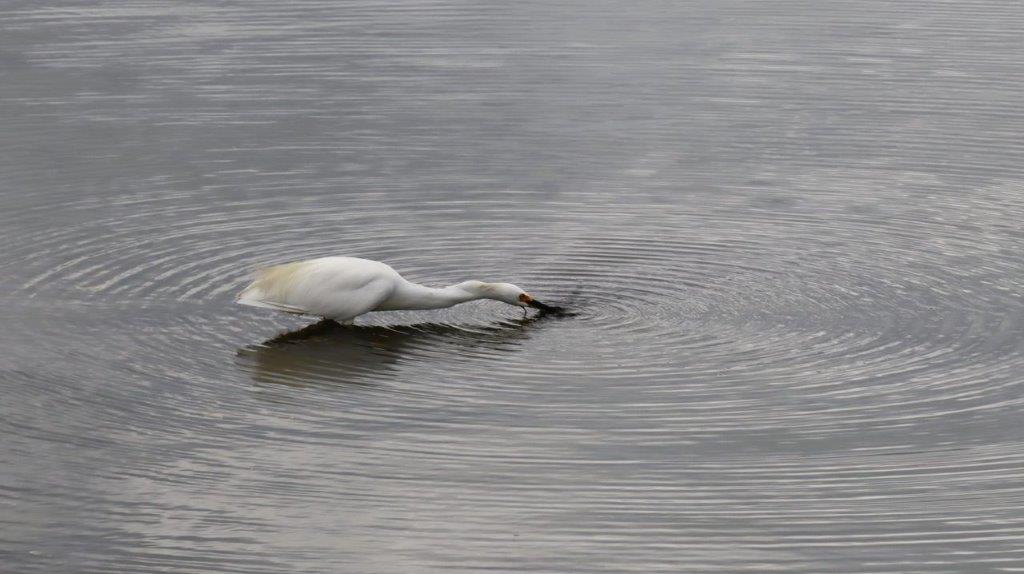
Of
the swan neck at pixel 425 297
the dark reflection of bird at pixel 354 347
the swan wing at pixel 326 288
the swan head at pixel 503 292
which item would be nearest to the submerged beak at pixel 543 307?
the swan head at pixel 503 292

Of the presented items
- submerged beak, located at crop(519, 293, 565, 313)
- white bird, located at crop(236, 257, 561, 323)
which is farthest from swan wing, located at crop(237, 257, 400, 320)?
submerged beak, located at crop(519, 293, 565, 313)

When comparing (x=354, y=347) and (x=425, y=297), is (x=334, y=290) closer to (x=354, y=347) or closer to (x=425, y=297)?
(x=354, y=347)

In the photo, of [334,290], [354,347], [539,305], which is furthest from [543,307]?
[334,290]

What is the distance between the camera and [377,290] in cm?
1396

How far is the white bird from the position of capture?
45.5 ft

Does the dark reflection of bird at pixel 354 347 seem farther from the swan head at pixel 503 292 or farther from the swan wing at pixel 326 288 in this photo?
the swan wing at pixel 326 288

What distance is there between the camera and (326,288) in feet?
45.5

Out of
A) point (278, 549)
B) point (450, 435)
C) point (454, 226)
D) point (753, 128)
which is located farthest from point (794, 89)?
point (278, 549)

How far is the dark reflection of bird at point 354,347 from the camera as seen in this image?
43.6 feet

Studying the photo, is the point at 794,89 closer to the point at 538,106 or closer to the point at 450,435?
the point at 538,106

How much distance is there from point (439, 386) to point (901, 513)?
388 cm

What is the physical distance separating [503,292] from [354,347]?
138 cm

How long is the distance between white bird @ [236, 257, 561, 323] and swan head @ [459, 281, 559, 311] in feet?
0.08

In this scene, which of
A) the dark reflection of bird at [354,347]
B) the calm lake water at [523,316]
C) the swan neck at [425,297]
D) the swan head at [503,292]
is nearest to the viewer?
the calm lake water at [523,316]
